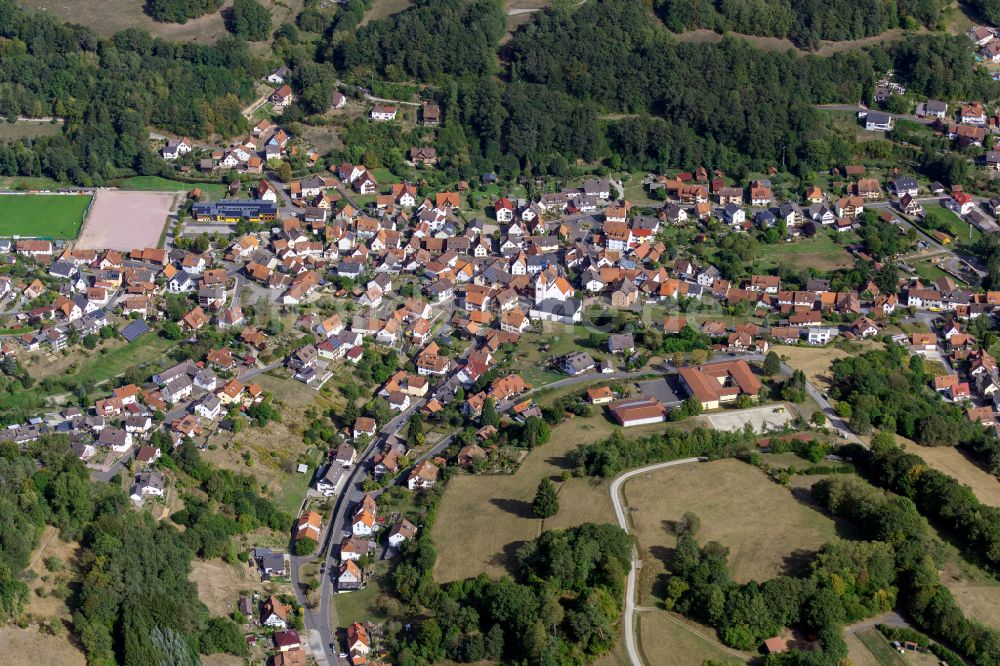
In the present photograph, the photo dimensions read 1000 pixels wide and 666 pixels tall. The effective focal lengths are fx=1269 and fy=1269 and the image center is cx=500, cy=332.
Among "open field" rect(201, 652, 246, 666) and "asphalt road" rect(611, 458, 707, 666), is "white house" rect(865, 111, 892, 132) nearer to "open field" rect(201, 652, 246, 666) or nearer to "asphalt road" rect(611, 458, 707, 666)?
"asphalt road" rect(611, 458, 707, 666)

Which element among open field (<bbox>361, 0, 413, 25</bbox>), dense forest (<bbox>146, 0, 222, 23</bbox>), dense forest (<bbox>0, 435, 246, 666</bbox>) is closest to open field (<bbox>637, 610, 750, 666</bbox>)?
dense forest (<bbox>0, 435, 246, 666</bbox>)

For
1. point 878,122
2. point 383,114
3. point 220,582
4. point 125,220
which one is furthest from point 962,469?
point 125,220

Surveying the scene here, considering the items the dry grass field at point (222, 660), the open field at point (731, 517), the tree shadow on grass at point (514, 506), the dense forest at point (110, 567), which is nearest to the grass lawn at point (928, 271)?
the open field at point (731, 517)

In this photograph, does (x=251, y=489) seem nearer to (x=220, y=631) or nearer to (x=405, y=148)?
(x=220, y=631)

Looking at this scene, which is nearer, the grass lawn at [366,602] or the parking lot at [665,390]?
the grass lawn at [366,602]

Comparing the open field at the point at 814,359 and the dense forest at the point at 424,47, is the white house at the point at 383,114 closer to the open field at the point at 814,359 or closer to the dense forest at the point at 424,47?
the dense forest at the point at 424,47

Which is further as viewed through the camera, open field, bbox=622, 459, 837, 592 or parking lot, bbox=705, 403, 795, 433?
parking lot, bbox=705, 403, 795, 433
